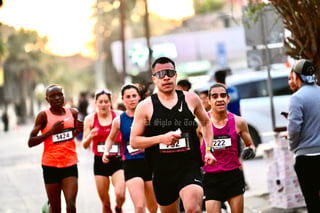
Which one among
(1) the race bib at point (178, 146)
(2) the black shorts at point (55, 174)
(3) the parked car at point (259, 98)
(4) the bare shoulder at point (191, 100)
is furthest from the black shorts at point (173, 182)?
(3) the parked car at point (259, 98)

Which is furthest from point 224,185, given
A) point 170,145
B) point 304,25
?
point 304,25

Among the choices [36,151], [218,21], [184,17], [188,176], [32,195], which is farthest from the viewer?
[184,17]

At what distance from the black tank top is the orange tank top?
2.16 metres

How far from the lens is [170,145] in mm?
7230

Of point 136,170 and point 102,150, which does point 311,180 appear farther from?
point 102,150

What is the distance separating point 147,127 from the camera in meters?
7.37

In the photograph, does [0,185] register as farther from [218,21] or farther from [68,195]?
[218,21]

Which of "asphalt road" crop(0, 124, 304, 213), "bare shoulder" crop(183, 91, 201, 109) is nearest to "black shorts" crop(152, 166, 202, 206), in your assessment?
"bare shoulder" crop(183, 91, 201, 109)

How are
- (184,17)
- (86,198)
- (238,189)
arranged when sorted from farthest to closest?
(184,17)
(86,198)
(238,189)

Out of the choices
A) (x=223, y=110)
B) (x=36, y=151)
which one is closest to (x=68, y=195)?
(x=223, y=110)

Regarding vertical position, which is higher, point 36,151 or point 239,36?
point 239,36

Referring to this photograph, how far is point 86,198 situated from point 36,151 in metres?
17.2

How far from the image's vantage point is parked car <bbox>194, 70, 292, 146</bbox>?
19.4 m

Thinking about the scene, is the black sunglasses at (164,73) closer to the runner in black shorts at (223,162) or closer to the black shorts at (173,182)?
the black shorts at (173,182)
